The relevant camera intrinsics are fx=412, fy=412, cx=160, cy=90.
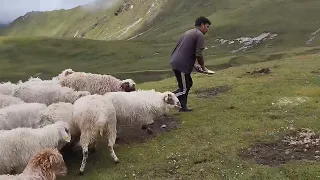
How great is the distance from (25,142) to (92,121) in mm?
2178

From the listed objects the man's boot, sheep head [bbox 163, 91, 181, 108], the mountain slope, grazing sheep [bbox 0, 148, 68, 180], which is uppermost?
grazing sheep [bbox 0, 148, 68, 180]

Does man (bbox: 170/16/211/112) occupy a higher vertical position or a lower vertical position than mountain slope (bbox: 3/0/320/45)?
higher

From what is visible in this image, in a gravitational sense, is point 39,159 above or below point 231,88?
above

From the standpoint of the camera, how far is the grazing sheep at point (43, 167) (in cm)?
957

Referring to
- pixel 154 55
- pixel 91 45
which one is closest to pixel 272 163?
pixel 154 55

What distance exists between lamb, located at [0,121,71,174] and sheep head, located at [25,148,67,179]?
1718mm

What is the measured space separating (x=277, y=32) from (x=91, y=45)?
162ft

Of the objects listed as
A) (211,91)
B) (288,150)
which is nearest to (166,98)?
(288,150)

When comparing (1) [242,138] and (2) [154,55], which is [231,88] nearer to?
(1) [242,138]

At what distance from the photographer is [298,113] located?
17.7 meters

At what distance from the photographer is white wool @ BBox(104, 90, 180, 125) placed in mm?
15305

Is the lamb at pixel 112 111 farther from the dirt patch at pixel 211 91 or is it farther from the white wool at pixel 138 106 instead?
the dirt patch at pixel 211 91

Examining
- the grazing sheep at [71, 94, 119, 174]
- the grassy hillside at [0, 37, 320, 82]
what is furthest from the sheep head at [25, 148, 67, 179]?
the grassy hillside at [0, 37, 320, 82]

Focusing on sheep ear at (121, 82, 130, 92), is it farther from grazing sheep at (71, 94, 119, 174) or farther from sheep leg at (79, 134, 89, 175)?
sheep leg at (79, 134, 89, 175)
